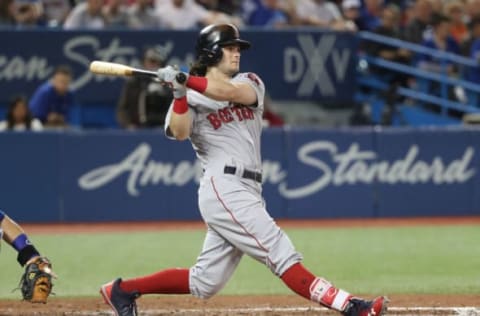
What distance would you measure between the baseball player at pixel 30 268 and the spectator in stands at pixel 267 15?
10.4 m

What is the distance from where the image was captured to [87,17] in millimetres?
16031

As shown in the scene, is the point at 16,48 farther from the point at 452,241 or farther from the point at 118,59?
the point at 452,241

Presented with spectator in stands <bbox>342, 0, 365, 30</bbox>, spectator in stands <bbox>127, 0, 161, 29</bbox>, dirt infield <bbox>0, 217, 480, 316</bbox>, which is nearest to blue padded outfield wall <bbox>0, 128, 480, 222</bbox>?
spectator in stands <bbox>127, 0, 161, 29</bbox>

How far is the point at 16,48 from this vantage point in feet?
52.3

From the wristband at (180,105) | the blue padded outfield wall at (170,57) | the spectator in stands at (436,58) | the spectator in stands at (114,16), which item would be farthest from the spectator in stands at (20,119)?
the wristband at (180,105)

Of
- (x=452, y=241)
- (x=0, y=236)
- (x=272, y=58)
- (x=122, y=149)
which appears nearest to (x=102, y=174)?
(x=122, y=149)

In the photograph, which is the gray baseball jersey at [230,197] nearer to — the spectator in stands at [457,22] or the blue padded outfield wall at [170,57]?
the blue padded outfield wall at [170,57]

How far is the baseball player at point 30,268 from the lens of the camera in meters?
6.80

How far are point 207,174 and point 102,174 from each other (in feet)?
25.7

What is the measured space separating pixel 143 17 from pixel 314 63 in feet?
8.41

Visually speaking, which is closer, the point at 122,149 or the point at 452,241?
the point at 452,241

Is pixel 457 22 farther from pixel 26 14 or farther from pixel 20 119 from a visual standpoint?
pixel 20 119

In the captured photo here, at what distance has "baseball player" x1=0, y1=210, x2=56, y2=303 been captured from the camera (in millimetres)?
6797

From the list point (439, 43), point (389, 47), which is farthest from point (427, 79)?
point (389, 47)
